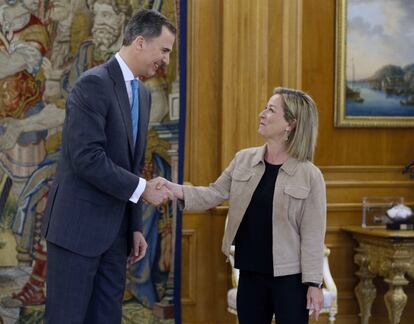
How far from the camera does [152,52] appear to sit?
3.31 metres

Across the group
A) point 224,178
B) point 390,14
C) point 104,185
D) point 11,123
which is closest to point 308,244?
point 224,178

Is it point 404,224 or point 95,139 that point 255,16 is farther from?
point 95,139

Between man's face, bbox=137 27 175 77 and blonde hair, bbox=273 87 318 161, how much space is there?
1.94 ft

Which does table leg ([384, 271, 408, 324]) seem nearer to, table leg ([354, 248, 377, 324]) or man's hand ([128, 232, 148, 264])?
table leg ([354, 248, 377, 324])

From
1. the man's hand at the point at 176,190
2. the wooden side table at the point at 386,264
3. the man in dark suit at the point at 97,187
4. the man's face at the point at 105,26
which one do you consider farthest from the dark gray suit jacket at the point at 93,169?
the wooden side table at the point at 386,264

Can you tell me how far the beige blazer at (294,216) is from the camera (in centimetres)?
327

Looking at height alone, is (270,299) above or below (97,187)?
below

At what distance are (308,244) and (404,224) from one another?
7.43ft

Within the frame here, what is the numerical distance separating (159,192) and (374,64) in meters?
2.87

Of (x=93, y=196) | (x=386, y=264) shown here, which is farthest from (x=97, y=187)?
(x=386, y=264)

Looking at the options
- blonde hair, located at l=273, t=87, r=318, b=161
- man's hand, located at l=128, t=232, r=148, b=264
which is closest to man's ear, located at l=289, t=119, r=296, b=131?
blonde hair, located at l=273, t=87, r=318, b=161

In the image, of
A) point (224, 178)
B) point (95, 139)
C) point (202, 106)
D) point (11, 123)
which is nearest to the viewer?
point (95, 139)

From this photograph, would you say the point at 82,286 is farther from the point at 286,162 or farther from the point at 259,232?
the point at 286,162

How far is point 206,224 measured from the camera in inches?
215
